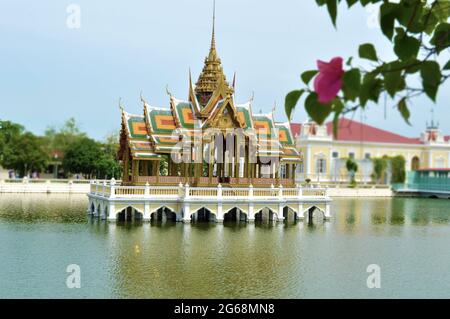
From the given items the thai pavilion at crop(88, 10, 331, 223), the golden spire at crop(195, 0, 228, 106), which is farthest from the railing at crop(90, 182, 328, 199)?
the golden spire at crop(195, 0, 228, 106)

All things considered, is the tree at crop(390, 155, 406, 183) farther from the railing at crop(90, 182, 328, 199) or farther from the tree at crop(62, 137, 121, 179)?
the railing at crop(90, 182, 328, 199)

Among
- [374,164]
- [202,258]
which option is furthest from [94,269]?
[374,164]

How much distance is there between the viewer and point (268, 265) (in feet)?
43.0

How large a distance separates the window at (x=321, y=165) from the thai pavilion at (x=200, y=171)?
111 feet

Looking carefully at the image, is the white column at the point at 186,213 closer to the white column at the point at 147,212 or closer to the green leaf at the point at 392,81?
the white column at the point at 147,212

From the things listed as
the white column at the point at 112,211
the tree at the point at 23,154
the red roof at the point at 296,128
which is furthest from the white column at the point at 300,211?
the tree at the point at 23,154

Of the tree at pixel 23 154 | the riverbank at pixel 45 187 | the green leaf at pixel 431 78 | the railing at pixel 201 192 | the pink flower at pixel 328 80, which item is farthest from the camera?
the tree at pixel 23 154

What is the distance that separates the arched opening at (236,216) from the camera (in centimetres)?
2312

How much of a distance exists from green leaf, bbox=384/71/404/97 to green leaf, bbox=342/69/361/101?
0.15 metres

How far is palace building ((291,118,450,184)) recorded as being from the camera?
2302 inches

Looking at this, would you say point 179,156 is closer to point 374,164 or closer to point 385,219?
point 385,219
